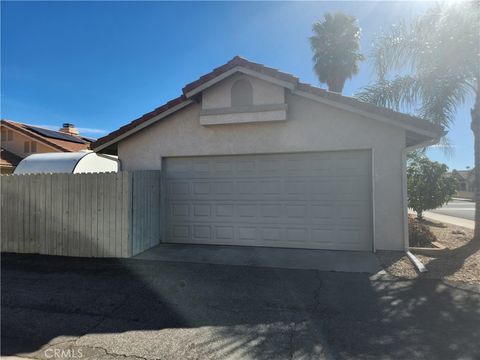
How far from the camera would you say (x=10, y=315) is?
403 cm

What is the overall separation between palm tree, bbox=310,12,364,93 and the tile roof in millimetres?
18742

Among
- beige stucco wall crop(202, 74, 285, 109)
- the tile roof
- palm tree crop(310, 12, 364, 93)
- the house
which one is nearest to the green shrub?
the house

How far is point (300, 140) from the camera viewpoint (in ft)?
24.0

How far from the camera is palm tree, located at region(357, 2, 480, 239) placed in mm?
7355

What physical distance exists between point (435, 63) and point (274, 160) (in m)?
4.82

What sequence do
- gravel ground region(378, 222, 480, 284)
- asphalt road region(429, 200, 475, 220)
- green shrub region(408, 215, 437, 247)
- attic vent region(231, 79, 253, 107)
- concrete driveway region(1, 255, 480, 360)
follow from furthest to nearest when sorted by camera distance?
asphalt road region(429, 200, 475, 220)
green shrub region(408, 215, 437, 247)
attic vent region(231, 79, 253, 107)
gravel ground region(378, 222, 480, 284)
concrete driveway region(1, 255, 480, 360)

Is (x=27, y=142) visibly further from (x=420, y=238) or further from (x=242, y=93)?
(x=420, y=238)

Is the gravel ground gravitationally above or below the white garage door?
below

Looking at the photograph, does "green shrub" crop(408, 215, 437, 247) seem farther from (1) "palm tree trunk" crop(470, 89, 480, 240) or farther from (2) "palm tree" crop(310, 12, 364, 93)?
(2) "palm tree" crop(310, 12, 364, 93)

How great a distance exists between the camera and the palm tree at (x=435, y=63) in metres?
7.36

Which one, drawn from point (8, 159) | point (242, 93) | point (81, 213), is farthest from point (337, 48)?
point (8, 159)

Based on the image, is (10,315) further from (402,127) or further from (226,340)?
(402,127)

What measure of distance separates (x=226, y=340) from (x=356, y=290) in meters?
2.38

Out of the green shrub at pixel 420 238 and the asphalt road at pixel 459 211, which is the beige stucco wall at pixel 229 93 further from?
the asphalt road at pixel 459 211
